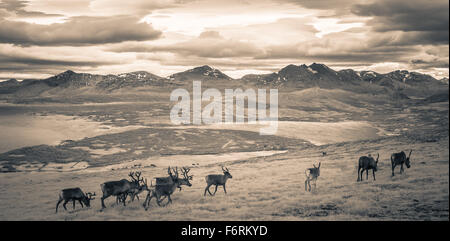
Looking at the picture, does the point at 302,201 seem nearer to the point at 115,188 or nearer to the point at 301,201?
the point at 301,201

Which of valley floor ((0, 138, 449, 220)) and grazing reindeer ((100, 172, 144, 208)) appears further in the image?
grazing reindeer ((100, 172, 144, 208))

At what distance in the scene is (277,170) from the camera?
33281mm

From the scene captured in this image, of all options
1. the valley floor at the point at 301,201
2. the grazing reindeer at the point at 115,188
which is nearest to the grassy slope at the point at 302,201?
the valley floor at the point at 301,201

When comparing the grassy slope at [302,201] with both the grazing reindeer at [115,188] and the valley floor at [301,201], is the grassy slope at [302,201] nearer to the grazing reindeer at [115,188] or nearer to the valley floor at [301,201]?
the valley floor at [301,201]

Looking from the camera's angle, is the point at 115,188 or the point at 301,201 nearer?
the point at 301,201

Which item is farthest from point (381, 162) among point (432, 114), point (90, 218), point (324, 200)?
point (432, 114)

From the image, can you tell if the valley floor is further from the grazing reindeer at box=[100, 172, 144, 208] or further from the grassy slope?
the grazing reindeer at box=[100, 172, 144, 208]

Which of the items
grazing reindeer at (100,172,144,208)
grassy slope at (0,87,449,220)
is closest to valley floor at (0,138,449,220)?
grassy slope at (0,87,449,220)

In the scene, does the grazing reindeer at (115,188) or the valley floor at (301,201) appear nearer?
the valley floor at (301,201)

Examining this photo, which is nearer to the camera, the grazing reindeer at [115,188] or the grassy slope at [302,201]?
the grassy slope at [302,201]

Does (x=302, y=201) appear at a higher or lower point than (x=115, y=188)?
lower

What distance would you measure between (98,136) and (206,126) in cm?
4162

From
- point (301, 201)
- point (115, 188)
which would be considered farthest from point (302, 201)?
point (115, 188)
